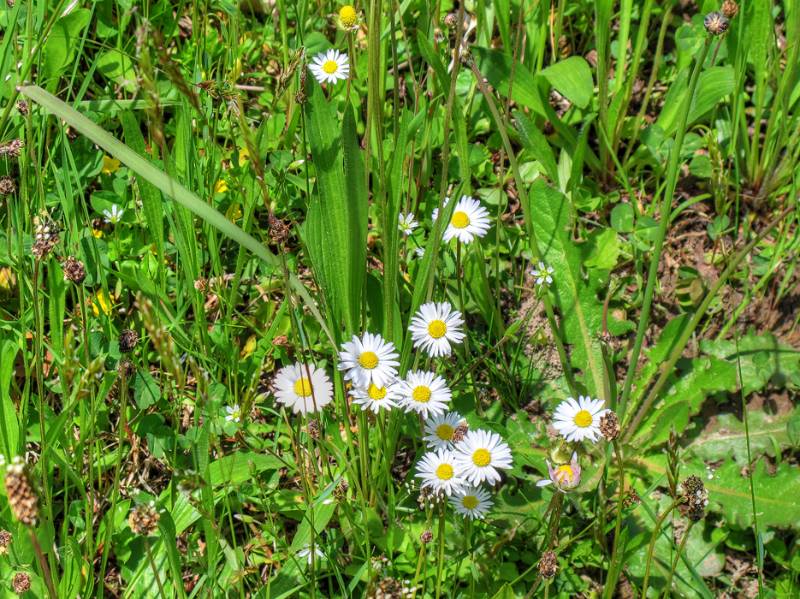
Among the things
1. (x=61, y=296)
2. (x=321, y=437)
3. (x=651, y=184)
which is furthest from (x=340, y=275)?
(x=651, y=184)

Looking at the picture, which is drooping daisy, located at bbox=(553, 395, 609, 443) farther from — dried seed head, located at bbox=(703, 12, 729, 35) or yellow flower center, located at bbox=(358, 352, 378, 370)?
dried seed head, located at bbox=(703, 12, 729, 35)

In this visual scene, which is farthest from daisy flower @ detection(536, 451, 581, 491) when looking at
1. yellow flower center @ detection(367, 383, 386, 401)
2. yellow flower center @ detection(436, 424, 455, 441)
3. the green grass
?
yellow flower center @ detection(367, 383, 386, 401)

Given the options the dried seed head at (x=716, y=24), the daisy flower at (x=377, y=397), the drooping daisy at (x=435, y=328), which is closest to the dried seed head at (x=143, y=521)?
the daisy flower at (x=377, y=397)

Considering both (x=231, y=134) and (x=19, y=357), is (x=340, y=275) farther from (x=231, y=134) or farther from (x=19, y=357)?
(x=19, y=357)

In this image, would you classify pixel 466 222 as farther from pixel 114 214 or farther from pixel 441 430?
pixel 114 214

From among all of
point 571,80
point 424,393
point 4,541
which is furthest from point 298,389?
point 571,80

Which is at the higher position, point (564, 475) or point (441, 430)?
point (441, 430)
